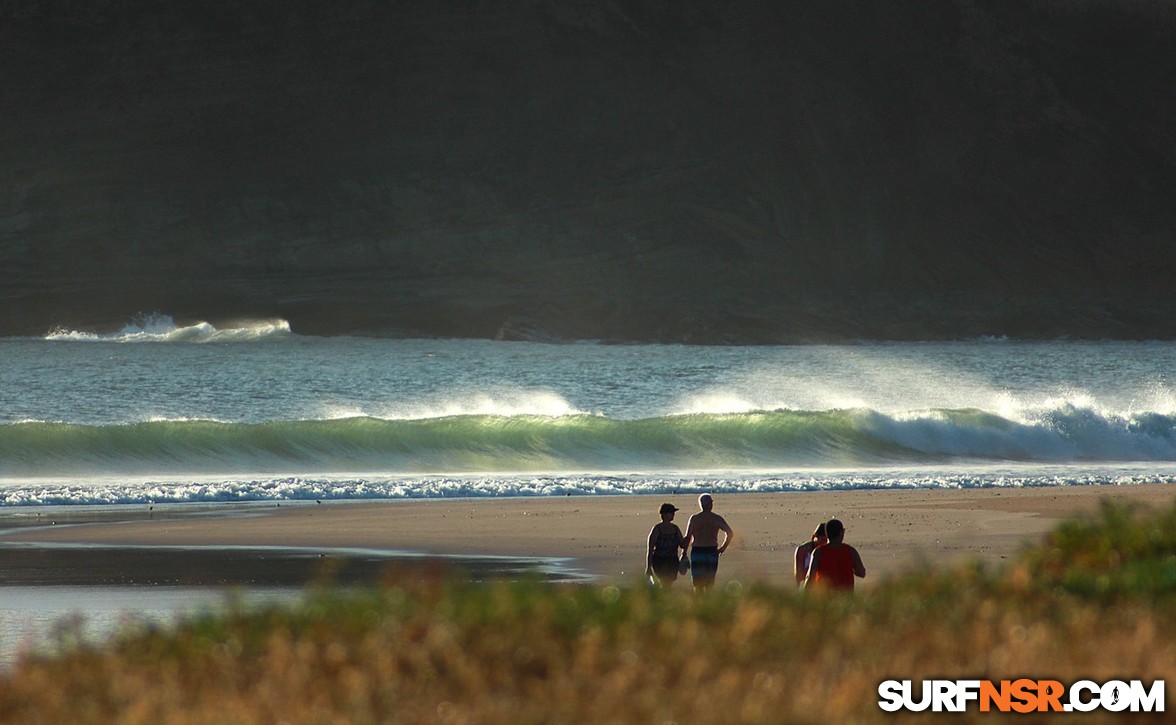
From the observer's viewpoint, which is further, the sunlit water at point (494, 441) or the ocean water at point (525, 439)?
the ocean water at point (525, 439)

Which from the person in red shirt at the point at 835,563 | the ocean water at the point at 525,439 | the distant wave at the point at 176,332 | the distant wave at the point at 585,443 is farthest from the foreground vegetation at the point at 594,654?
the distant wave at the point at 176,332

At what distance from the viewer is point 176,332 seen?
5758 inches

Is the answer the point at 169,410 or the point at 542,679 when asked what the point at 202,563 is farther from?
the point at 169,410

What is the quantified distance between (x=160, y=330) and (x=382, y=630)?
153875 mm

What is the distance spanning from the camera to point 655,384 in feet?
247

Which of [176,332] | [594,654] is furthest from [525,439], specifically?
[176,332]

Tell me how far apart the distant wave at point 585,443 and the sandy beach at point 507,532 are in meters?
11.0

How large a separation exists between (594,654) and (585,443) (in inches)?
1407

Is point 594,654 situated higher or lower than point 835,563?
lower

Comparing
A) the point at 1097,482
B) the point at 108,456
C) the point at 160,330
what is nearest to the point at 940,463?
the point at 1097,482

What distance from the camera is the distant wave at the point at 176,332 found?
144 m

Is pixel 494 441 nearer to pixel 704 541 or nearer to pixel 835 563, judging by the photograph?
pixel 704 541

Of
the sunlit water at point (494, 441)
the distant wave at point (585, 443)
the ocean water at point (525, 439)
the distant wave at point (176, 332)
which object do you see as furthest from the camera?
the distant wave at point (176, 332)

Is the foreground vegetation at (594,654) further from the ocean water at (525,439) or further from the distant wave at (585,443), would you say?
the distant wave at (585,443)
